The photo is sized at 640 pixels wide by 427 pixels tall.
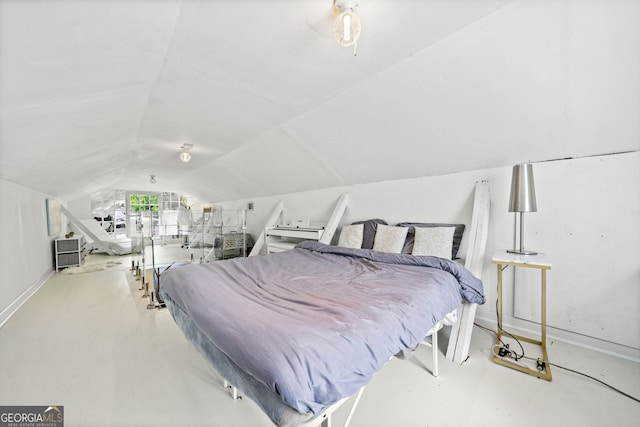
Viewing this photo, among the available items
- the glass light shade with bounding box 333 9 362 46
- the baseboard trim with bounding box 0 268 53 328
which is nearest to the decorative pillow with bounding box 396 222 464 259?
the glass light shade with bounding box 333 9 362 46

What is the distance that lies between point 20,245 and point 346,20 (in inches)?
182

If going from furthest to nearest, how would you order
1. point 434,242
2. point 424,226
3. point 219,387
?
1. point 424,226
2. point 434,242
3. point 219,387

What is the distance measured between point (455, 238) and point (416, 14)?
199cm

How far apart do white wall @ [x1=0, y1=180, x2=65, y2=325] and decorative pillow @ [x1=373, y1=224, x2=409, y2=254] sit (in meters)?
4.02

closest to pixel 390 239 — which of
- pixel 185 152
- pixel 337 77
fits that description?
pixel 337 77

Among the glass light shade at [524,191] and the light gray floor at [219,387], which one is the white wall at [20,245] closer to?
the light gray floor at [219,387]

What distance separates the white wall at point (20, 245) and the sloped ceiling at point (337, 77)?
16.4 inches

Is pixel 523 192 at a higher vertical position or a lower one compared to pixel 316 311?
higher

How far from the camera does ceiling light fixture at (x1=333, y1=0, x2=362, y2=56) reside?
1310 mm

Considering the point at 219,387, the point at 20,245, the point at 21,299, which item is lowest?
the point at 219,387

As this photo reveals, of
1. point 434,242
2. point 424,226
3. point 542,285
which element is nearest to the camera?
point 542,285

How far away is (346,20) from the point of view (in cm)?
132

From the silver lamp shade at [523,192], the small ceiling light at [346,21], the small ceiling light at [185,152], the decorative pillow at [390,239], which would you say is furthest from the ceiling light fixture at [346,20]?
the small ceiling light at [185,152]

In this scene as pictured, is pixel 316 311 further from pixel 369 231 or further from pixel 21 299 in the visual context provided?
pixel 21 299
